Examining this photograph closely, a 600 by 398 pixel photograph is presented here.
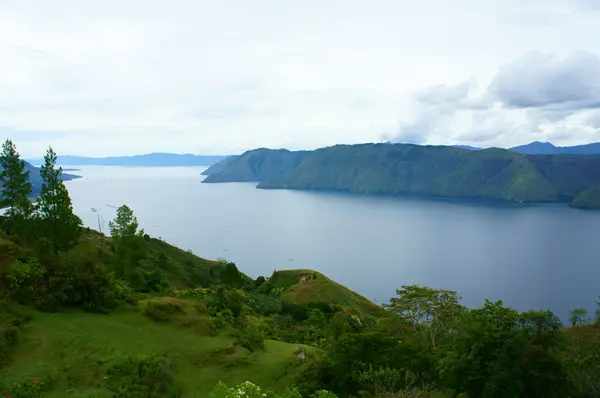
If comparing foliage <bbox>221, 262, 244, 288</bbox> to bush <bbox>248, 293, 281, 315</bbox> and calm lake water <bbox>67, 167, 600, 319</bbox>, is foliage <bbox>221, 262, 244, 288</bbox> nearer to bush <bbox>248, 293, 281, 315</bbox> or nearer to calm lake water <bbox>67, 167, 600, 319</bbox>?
bush <bbox>248, 293, 281, 315</bbox>

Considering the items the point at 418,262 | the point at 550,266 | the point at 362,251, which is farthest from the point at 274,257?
the point at 550,266

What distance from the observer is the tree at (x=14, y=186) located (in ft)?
149

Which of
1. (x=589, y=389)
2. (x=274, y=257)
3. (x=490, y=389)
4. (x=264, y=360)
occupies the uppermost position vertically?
(x=490, y=389)

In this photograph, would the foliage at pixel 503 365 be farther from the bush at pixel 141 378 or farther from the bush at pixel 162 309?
the bush at pixel 162 309

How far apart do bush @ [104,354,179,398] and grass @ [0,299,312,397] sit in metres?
0.45

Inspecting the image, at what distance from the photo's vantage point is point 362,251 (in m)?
147

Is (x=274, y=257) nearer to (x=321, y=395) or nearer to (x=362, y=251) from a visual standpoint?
(x=362, y=251)

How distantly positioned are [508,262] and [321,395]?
132 metres

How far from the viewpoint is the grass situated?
17.5m

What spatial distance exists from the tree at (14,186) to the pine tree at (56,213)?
2895 mm

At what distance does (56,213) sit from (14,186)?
8.62 metres

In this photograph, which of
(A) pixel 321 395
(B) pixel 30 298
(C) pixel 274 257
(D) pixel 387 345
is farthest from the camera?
(C) pixel 274 257

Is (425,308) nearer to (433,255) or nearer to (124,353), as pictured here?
(124,353)

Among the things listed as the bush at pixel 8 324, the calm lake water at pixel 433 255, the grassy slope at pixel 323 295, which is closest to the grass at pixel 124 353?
the bush at pixel 8 324
